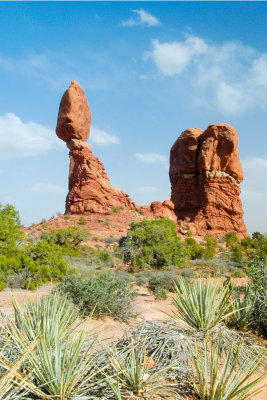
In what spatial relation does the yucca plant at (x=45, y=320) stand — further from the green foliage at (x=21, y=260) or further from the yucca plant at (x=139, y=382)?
the green foliage at (x=21, y=260)

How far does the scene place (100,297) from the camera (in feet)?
21.4

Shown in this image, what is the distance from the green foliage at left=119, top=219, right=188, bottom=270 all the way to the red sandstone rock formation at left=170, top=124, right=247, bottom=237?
16.3 metres

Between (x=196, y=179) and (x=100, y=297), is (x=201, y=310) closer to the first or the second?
(x=100, y=297)

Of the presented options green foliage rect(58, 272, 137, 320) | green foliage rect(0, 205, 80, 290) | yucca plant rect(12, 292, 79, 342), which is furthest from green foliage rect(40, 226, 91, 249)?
yucca plant rect(12, 292, 79, 342)

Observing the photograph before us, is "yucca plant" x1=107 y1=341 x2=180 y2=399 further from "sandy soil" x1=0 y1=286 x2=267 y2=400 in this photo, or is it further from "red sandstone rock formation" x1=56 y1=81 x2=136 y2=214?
"red sandstone rock formation" x1=56 y1=81 x2=136 y2=214

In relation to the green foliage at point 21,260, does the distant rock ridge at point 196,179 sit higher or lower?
higher

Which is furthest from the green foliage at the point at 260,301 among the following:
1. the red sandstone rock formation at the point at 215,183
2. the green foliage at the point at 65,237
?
the red sandstone rock formation at the point at 215,183

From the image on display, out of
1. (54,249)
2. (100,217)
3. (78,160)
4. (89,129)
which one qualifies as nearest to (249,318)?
(54,249)

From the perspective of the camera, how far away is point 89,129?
3547cm

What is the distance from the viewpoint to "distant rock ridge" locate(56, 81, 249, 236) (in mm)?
32781

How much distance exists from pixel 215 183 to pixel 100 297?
29.2 metres

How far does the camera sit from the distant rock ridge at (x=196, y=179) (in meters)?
→ 32.8

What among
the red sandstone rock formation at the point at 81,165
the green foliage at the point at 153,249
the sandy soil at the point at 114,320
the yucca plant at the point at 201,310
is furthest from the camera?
the red sandstone rock formation at the point at 81,165

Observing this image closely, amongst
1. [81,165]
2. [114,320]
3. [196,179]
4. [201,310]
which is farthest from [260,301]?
[196,179]
